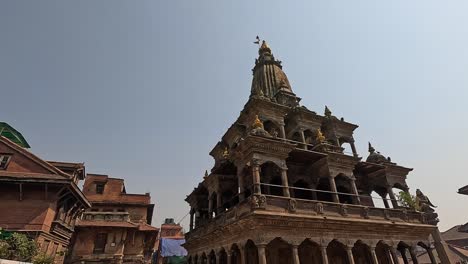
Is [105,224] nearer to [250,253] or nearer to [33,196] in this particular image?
[33,196]

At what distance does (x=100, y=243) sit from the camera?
2553cm

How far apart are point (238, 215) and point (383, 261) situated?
12.6 meters

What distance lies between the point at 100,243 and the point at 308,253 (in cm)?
2052

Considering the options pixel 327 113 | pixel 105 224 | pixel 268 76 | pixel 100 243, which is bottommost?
pixel 100 243

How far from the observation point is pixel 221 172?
19.7 meters

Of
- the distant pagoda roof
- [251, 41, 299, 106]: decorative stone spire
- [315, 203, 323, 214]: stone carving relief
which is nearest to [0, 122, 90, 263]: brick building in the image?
the distant pagoda roof

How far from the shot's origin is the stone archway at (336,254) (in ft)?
56.5

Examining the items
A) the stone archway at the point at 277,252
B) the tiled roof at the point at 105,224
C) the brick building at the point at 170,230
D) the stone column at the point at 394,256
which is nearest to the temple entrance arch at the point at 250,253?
the stone archway at the point at 277,252

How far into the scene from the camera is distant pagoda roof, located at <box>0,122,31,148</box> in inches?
856

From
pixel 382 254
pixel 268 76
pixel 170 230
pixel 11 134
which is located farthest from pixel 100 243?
pixel 170 230

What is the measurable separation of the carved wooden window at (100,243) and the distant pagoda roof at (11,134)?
10861mm

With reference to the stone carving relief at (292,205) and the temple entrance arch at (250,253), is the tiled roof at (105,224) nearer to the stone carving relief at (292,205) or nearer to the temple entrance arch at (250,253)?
the temple entrance arch at (250,253)

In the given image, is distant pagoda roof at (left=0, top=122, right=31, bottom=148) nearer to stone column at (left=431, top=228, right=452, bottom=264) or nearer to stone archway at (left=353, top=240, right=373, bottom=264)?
stone archway at (left=353, top=240, right=373, bottom=264)

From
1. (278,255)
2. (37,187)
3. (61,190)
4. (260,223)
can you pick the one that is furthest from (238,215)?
(37,187)
